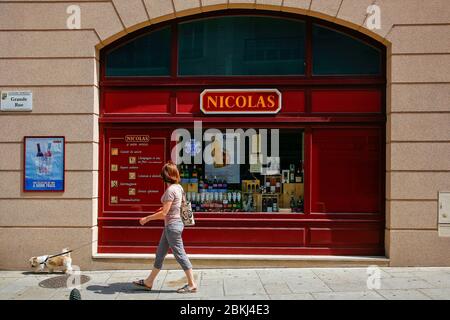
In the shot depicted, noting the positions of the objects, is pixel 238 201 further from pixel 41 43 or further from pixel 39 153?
pixel 41 43

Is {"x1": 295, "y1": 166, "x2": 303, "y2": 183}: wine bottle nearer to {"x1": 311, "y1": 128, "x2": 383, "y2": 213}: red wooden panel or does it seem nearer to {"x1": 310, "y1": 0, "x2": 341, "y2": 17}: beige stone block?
{"x1": 311, "y1": 128, "x2": 383, "y2": 213}: red wooden panel

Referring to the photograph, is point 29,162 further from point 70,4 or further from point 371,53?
point 371,53

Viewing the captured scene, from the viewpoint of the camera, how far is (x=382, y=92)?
25.7 ft

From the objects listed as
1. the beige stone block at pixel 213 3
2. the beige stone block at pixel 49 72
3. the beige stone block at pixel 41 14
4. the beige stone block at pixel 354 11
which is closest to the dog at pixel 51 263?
the beige stone block at pixel 49 72

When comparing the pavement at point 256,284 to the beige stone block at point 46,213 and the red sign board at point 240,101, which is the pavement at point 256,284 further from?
the red sign board at point 240,101

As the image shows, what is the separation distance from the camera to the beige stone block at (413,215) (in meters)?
7.52

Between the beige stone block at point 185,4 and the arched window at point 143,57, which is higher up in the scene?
the beige stone block at point 185,4

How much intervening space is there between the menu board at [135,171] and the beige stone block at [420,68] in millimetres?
4088

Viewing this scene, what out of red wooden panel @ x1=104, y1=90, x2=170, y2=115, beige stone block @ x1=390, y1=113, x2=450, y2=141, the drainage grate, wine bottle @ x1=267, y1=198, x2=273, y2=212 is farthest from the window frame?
the drainage grate

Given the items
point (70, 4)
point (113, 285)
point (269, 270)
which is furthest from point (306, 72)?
point (113, 285)

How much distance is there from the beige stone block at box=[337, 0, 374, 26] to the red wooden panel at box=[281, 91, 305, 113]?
140cm

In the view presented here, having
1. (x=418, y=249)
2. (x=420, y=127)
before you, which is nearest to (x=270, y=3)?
(x=420, y=127)

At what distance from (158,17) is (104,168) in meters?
2.74
